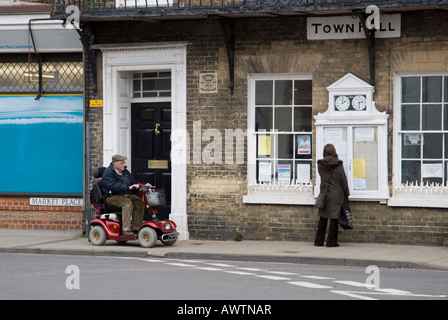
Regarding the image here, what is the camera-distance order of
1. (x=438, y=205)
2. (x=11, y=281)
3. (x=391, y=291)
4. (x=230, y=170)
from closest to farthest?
(x=391, y=291), (x=11, y=281), (x=438, y=205), (x=230, y=170)

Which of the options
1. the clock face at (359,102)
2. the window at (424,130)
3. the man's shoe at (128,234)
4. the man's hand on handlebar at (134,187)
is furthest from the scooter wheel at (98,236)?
the window at (424,130)

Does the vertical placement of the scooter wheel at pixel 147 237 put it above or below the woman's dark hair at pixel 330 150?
below

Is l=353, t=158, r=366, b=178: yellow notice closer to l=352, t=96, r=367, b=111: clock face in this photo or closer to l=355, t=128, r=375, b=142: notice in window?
l=355, t=128, r=375, b=142: notice in window

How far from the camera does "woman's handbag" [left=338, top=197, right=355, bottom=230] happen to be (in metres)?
15.5

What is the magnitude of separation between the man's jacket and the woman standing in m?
3.39

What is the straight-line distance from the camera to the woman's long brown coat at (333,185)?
50.9 ft

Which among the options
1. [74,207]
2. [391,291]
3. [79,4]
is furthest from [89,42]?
[391,291]

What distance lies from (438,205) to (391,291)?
5.24m

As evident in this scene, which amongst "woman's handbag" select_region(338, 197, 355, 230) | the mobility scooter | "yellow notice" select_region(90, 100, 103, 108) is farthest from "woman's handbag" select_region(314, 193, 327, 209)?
"yellow notice" select_region(90, 100, 103, 108)

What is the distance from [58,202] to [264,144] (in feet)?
15.0

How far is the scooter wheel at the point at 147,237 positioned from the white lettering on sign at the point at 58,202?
9.99 feet

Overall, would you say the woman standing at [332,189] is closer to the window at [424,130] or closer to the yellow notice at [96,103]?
the window at [424,130]

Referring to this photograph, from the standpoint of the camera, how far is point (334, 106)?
639 inches

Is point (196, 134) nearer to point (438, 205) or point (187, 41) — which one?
point (187, 41)
